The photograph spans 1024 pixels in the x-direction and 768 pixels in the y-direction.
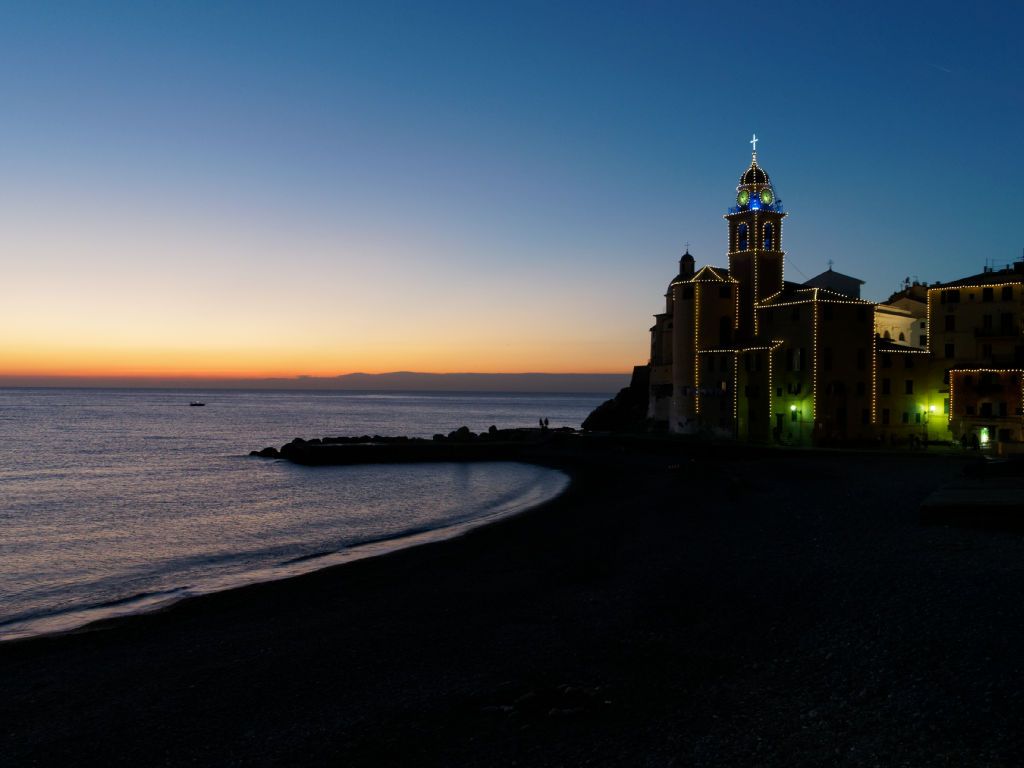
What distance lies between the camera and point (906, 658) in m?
11.4

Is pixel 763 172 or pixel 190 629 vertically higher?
pixel 763 172

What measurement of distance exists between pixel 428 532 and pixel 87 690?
62.9ft

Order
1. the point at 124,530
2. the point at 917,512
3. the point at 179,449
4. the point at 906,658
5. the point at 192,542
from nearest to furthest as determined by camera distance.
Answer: the point at 906,658
the point at 917,512
the point at 192,542
the point at 124,530
the point at 179,449

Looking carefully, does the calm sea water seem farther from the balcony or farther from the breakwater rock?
the balcony

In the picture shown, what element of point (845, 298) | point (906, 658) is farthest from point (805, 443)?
point (906, 658)

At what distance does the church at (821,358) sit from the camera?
50844 mm

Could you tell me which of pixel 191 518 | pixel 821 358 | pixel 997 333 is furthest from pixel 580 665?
pixel 997 333

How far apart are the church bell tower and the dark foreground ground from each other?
121 feet

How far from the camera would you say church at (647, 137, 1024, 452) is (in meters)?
50.8

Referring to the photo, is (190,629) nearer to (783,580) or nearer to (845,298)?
(783,580)

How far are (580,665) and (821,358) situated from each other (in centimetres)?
4389

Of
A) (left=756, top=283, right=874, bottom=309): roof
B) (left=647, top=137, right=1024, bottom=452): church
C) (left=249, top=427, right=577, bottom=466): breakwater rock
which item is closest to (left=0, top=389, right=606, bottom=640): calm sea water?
(left=249, top=427, right=577, bottom=466): breakwater rock

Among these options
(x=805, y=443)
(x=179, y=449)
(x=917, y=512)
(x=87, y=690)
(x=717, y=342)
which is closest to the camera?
(x=87, y=690)

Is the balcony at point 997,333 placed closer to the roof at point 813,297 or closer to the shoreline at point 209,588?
Answer: the roof at point 813,297
